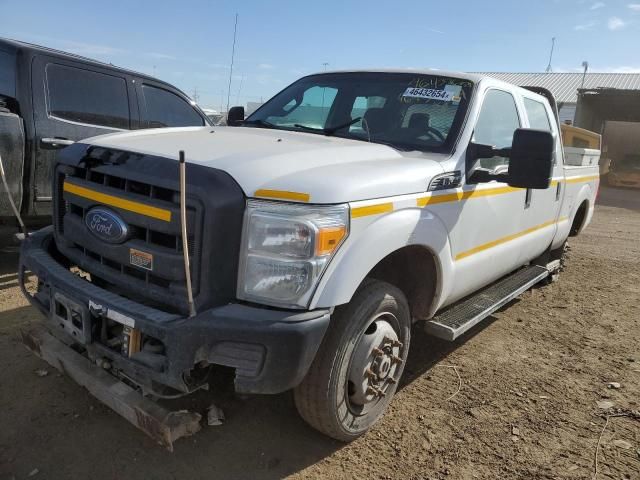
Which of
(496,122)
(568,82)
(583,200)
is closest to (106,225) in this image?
(496,122)

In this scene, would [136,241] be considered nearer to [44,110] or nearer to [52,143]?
[52,143]

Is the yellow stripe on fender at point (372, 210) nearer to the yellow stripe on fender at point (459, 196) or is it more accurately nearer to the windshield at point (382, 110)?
the yellow stripe on fender at point (459, 196)

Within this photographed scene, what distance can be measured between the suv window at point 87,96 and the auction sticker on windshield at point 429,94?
3.29 metres

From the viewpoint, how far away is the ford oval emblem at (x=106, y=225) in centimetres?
243

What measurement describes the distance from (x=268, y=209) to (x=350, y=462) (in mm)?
1426

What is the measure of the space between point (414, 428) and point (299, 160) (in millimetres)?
1693

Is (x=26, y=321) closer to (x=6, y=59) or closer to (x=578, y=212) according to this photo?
(x=6, y=59)

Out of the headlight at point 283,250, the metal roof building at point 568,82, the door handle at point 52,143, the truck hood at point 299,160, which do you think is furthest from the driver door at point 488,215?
the metal roof building at point 568,82

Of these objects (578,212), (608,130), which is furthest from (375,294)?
(608,130)

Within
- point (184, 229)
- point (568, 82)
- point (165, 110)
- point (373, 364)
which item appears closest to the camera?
point (184, 229)

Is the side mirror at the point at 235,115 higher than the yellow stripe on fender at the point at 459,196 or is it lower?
higher

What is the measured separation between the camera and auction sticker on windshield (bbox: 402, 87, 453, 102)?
11.4ft

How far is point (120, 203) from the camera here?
2432mm

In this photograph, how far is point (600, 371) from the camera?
3990 millimetres
